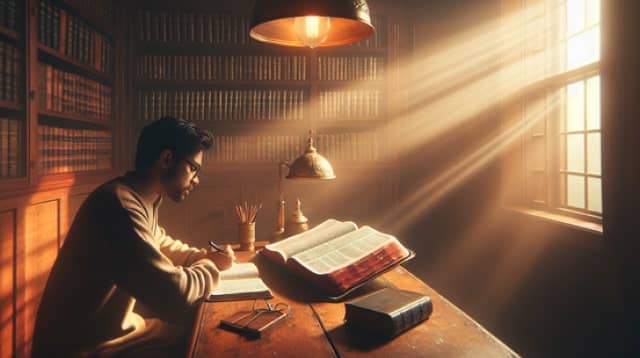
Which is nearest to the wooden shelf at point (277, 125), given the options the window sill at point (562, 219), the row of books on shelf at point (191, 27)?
the row of books on shelf at point (191, 27)

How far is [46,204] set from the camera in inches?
99.7

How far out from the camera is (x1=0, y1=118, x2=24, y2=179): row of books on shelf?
85.4 inches

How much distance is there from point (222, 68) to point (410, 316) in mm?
2971

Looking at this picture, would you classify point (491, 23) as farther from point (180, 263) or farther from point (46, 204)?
point (46, 204)

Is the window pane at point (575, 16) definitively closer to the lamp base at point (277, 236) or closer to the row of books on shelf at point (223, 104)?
the row of books on shelf at point (223, 104)

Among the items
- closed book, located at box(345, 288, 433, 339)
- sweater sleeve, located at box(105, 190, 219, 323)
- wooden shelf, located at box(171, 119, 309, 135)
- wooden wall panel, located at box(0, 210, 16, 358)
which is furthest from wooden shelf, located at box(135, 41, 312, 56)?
closed book, located at box(345, 288, 433, 339)

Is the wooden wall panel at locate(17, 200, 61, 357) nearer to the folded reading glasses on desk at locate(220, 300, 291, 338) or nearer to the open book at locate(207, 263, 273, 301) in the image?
the open book at locate(207, 263, 273, 301)

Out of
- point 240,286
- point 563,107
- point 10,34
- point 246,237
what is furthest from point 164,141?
point 563,107

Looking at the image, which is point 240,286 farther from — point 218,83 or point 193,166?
point 218,83

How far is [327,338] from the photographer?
107 centimetres

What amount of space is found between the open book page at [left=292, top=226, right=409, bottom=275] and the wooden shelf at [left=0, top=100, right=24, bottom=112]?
160cm

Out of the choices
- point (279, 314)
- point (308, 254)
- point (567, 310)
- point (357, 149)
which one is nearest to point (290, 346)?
point (279, 314)

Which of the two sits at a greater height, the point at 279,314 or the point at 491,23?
the point at 491,23

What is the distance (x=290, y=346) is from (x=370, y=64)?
305cm
